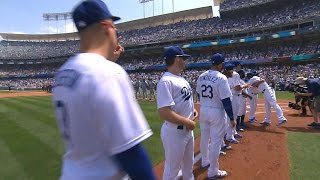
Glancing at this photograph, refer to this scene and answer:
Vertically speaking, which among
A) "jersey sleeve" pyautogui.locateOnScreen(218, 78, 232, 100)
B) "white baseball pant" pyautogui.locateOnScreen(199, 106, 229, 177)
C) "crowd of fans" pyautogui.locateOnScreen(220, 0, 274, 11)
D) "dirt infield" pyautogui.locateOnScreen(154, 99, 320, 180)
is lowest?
"dirt infield" pyautogui.locateOnScreen(154, 99, 320, 180)

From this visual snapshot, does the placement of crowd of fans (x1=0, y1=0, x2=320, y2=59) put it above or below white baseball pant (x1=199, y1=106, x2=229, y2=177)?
above

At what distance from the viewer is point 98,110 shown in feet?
5.94

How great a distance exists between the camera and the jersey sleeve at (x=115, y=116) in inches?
70.7

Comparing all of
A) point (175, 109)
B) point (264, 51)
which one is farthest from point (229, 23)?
point (175, 109)

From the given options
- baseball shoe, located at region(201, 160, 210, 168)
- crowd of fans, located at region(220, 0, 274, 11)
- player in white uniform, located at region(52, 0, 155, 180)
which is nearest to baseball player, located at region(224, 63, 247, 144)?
baseball shoe, located at region(201, 160, 210, 168)

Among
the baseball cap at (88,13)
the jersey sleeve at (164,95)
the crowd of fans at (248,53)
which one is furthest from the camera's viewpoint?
the crowd of fans at (248,53)

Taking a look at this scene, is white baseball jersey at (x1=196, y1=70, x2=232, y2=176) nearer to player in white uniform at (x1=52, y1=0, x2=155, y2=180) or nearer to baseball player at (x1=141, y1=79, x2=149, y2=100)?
player in white uniform at (x1=52, y1=0, x2=155, y2=180)

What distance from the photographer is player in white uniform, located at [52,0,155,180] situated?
180 cm

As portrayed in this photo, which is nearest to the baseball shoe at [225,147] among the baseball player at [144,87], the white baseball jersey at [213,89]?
the white baseball jersey at [213,89]

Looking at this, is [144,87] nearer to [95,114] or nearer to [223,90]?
[223,90]

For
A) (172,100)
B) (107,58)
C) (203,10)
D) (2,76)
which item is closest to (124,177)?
(107,58)

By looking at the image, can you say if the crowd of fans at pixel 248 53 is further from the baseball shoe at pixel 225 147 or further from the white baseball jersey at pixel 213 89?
the white baseball jersey at pixel 213 89

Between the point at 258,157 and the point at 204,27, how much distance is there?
177 feet

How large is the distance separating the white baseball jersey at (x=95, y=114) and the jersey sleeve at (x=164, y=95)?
2.66 metres
